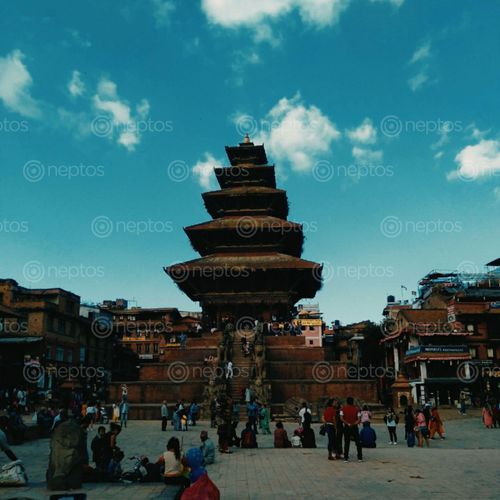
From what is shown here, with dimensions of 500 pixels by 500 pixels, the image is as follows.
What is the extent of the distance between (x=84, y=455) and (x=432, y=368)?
4143 centimetres

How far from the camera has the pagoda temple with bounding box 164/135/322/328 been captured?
1510 inches

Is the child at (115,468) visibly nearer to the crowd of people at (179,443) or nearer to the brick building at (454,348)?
the crowd of people at (179,443)

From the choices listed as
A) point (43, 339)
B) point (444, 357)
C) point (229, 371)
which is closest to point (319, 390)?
point (229, 371)

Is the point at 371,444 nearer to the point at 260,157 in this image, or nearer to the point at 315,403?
the point at 315,403

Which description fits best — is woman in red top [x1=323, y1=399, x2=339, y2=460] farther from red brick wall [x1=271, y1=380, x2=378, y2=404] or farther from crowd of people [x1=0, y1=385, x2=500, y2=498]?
red brick wall [x1=271, y1=380, x2=378, y2=404]

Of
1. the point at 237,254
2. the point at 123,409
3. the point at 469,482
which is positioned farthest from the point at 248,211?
the point at 469,482

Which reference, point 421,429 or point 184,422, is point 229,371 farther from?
point 421,429

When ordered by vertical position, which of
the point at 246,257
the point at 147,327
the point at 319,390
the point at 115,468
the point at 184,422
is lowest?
the point at 115,468

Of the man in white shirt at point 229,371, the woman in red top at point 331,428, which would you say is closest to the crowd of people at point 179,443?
the woman in red top at point 331,428

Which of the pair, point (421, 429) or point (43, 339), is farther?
point (43, 339)

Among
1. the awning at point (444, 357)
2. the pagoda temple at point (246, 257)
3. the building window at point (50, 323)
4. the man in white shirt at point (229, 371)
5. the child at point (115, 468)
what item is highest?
the pagoda temple at point (246, 257)

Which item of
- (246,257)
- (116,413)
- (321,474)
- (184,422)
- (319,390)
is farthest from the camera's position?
(246,257)

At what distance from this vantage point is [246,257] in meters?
40.2

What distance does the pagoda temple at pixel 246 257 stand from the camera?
38.3 metres
